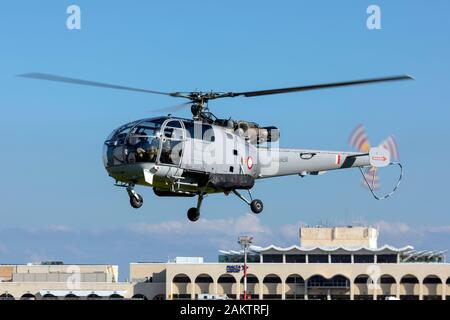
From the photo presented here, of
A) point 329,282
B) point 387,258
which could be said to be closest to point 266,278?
point 329,282

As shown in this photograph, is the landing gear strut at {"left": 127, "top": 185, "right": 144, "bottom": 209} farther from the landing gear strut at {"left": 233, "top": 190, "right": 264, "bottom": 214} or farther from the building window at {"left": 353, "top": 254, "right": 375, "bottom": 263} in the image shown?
the building window at {"left": 353, "top": 254, "right": 375, "bottom": 263}

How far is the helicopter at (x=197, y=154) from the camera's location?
4328 centimetres

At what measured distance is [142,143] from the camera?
43250mm

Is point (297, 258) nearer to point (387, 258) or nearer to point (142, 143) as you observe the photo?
point (387, 258)

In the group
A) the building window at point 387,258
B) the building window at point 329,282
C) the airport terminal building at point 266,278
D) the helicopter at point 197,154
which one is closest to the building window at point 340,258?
the airport terminal building at point 266,278

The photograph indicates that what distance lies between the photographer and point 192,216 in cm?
4738

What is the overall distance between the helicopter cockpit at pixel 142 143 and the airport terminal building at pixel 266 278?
103 meters

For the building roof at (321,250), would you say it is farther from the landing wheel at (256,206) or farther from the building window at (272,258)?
the landing wheel at (256,206)

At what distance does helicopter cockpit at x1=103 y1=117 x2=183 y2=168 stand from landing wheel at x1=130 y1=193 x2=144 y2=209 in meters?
1.93
